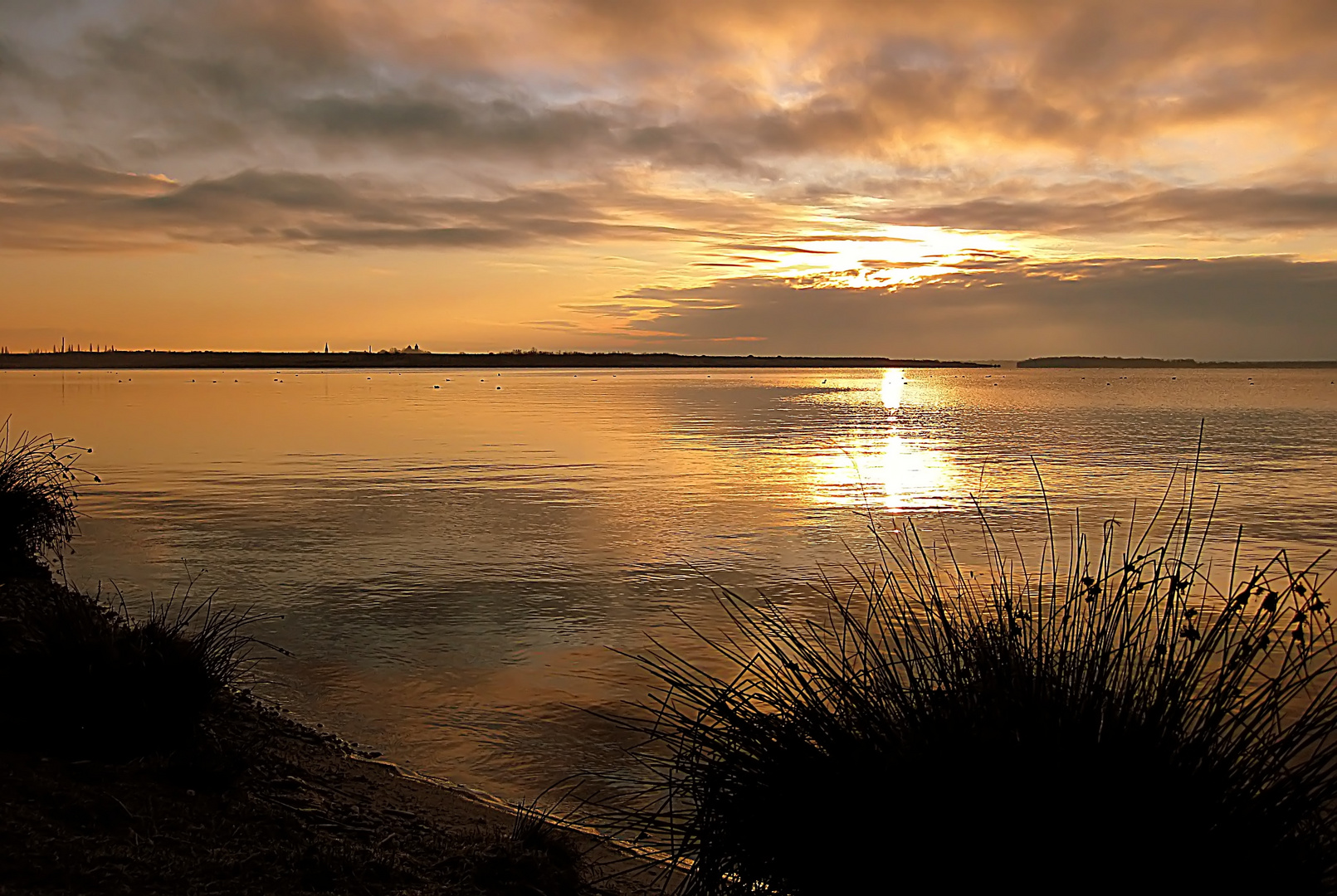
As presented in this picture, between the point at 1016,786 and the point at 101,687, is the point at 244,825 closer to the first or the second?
the point at 101,687

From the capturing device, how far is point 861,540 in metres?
14.6

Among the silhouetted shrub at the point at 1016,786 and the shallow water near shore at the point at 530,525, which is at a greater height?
the silhouetted shrub at the point at 1016,786

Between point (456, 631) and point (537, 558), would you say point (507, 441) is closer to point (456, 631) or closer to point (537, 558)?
point (537, 558)

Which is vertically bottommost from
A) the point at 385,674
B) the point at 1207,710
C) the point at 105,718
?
the point at 385,674

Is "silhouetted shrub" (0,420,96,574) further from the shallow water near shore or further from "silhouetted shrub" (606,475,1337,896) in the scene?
"silhouetted shrub" (606,475,1337,896)

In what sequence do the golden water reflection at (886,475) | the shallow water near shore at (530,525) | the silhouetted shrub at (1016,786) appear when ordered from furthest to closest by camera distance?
the golden water reflection at (886,475) → the shallow water near shore at (530,525) → the silhouetted shrub at (1016,786)

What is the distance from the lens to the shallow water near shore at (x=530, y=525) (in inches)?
333

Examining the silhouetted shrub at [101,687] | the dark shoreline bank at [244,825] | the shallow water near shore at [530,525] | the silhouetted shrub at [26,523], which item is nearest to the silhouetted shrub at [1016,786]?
the dark shoreline bank at [244,825]

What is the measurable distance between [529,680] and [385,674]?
1.21 m

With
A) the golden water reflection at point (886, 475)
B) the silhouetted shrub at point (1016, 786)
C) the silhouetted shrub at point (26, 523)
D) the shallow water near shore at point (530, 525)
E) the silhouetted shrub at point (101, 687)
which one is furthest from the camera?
the golden water reflection at point (886, 475)

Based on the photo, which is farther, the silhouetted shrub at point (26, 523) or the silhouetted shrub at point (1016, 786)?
the silhouetted shrub at point (26, 523)

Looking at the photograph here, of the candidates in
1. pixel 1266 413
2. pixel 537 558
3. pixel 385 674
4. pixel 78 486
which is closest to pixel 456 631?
pixel 385 674

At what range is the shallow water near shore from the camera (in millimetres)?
8461

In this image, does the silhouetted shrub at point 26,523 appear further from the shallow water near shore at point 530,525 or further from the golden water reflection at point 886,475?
the golden water reflection at point 886,475
